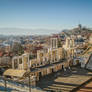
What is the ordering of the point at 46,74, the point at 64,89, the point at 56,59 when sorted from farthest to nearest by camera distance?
the point at 56,59 → the point at 46,74 → the point at 64,89

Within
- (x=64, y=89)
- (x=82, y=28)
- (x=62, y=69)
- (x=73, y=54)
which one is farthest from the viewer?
(x=82, y=28)

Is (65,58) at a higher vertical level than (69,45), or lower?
lower

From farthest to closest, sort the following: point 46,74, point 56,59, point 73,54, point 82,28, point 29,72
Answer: point 82,28 < point 73,54 < point 56,59 < point 46,74 < point 29,72

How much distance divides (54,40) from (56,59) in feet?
15.8

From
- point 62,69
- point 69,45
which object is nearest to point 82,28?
point 69,45

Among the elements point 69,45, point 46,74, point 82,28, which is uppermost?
point 82,28

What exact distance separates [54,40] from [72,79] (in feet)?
37.6

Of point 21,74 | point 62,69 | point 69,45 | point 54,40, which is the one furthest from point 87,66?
point 21,74

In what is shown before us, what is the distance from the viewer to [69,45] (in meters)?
24.6

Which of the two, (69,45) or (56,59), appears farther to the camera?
(69,45)

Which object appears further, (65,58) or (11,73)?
(65,58)

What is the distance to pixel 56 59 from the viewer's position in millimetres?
21484

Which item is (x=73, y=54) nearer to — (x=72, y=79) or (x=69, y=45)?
(x=69, y=45)

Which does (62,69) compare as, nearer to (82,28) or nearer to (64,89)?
(64,89)
